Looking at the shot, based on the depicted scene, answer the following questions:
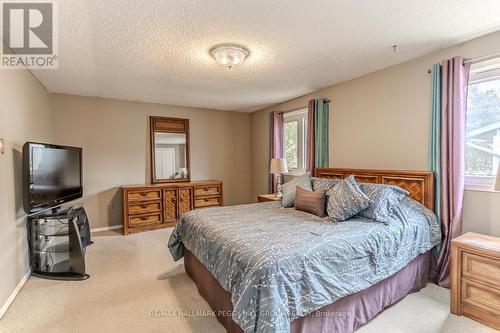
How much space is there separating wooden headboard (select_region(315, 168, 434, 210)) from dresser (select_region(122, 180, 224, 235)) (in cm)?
281

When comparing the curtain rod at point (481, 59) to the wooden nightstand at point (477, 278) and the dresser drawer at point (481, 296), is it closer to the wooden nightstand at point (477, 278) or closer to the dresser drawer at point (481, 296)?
the wooden nightstand at point (477, 278)

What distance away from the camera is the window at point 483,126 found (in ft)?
7.82

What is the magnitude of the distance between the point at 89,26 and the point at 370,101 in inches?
127

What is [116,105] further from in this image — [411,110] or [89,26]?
[411,110]

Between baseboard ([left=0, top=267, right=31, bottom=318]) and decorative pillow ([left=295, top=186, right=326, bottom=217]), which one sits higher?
decorative pillow ([left=295, top=186, right=326, bottom=217])

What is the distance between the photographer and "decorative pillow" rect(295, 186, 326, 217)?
2.72 m

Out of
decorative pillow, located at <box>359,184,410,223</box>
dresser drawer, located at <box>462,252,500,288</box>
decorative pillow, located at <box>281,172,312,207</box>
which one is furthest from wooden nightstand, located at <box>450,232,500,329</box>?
decorative pillow, located at <box>281,172,312,207</box>

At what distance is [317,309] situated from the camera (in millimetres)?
1657

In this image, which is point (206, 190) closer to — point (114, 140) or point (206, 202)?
point (206, 202)

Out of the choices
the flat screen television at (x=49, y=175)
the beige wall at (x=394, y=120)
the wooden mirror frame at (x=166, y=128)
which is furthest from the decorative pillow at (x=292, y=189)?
the flat screen television at (x=49, y=175)

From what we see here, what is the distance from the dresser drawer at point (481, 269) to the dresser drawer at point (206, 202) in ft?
13.1

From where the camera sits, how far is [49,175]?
2.95m

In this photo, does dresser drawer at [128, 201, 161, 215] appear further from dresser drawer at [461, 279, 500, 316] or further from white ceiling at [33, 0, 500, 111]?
dresser drawer at [461, 279, 500, 316]

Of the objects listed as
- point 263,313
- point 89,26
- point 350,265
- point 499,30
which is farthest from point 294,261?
point 499,30
